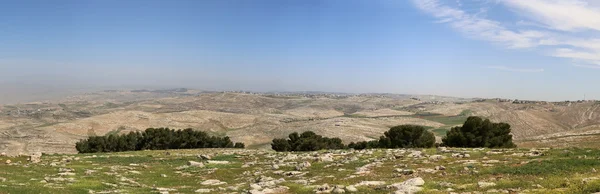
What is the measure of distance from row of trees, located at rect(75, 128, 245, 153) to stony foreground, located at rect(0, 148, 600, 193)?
32951mm

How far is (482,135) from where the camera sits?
50594 millimetres

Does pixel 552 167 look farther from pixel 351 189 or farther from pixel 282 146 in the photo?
pixel 282 146

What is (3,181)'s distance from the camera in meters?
21.7

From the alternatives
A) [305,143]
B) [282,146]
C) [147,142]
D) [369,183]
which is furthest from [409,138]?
[147,142]

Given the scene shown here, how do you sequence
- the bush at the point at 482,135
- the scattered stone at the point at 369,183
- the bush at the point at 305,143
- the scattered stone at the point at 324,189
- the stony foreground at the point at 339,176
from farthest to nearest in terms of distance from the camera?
the bush at the point at 305,143, the bush at the point at 482,135, the scattered stone at the point at 369,183, the scattered stone at the point at 324,189, the stony foreground at the point at 339,176

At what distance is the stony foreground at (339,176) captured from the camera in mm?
16609

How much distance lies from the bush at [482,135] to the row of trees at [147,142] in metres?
44.3

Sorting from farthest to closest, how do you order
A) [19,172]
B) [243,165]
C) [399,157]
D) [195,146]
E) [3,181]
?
[195,146] → [243,165] → [399,157] → [19,172] → [3,181]

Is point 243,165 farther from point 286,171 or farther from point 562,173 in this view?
point 562,173

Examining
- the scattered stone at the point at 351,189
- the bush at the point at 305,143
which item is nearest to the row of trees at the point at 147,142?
the bush at the point at 305,143

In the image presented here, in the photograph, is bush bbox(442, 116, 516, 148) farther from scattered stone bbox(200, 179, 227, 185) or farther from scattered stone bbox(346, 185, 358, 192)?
scattered stone bbox(346, 185, 358, 192)

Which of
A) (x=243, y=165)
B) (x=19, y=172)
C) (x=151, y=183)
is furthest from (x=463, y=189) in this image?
(x=19, y=172)

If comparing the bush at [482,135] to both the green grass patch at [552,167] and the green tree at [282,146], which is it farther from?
the green grass patch at [552,167]

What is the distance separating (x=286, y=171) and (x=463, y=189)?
45.6 feet
